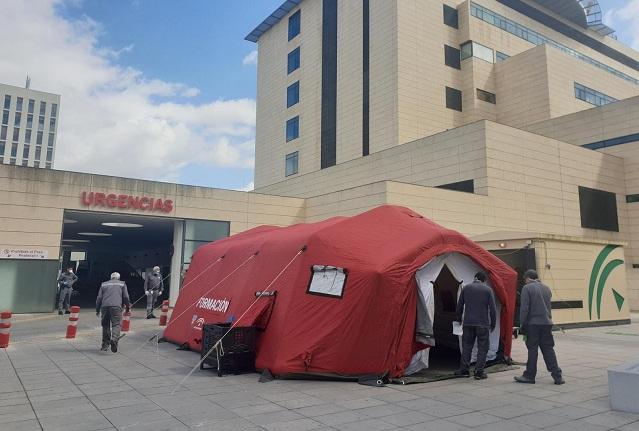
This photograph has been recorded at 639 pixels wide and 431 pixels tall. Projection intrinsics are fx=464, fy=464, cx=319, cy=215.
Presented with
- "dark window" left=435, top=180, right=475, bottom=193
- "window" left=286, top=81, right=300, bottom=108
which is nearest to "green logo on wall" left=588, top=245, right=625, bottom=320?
"dark window" left=435, top=180, right=475, bottom=193

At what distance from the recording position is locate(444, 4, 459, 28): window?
40.0 metres

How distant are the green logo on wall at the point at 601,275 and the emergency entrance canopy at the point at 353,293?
941cm

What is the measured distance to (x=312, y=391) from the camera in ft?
23.4

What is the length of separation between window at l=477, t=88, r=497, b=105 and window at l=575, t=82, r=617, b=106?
7.61m

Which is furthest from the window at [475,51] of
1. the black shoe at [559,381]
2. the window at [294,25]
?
the black shoe at [559,381]

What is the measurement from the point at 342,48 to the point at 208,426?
40219mm

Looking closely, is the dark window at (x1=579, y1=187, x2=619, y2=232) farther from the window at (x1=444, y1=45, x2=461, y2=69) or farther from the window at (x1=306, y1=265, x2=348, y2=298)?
the window at (x1=306, y1=265, x2=348, y2=298)

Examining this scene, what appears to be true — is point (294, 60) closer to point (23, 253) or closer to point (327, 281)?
point (23, 253)

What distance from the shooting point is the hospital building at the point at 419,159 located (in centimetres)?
1977

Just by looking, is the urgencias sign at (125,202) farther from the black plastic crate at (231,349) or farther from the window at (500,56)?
the window at (500,56)

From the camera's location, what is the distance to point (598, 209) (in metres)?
31.1

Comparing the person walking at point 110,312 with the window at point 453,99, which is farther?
the window at point 453,99

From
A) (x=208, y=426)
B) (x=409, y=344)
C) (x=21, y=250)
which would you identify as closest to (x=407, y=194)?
(x=409, y=344)

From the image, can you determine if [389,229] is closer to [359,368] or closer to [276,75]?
[359,368]
